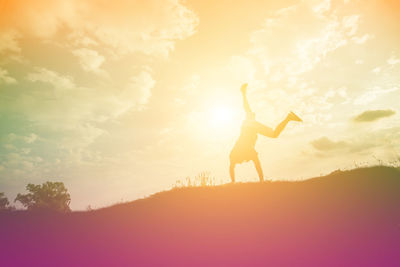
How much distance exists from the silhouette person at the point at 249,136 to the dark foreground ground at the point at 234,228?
1047mm

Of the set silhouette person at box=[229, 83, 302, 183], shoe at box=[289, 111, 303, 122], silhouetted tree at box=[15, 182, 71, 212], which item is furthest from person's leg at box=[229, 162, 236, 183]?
silhouetted tree at box=[15, 182, 71, 212]

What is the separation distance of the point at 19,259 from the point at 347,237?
34.1ft

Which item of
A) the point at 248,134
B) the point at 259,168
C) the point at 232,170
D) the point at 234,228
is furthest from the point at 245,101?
the point at 234,228

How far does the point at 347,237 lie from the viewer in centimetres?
859

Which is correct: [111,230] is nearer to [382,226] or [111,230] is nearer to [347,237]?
[347,237]

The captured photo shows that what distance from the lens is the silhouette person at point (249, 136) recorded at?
1184cm

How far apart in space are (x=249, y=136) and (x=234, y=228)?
14.2 ft

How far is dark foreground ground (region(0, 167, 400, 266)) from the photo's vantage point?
7.89 m

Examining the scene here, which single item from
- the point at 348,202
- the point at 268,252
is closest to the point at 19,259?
the point at 268,252

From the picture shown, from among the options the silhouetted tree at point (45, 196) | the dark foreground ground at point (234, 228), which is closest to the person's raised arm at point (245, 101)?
the dark foreground ground at point (234, 228)

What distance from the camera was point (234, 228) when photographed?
9109mm

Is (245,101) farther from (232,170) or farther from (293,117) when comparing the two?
(232,170)

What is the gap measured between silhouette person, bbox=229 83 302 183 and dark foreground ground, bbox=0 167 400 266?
1.05 metres

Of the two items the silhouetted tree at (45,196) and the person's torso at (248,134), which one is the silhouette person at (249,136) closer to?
the person's torso at (248,134)
